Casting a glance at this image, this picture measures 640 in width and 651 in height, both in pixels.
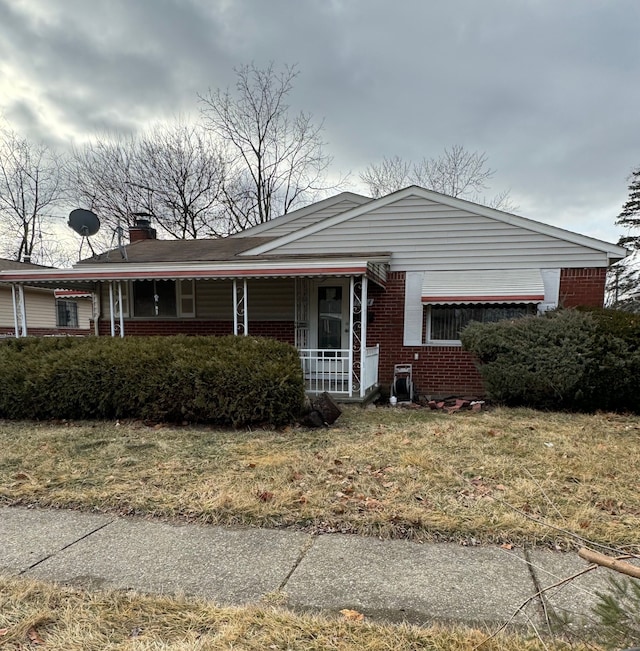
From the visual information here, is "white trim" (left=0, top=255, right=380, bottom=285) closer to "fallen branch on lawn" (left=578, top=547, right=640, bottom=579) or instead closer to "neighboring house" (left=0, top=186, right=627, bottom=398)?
"neighboring house" (left=0, top=186, right=627, bottom=398)

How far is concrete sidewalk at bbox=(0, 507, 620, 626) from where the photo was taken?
2.29 metres

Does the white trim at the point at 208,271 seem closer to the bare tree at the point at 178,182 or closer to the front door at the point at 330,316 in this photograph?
the front door at the point at 330,316

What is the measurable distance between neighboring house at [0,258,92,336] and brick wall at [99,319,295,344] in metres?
9.24

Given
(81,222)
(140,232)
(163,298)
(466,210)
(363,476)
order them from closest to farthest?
(363,476), (466,210), (163,298), (81,222), (140,232)

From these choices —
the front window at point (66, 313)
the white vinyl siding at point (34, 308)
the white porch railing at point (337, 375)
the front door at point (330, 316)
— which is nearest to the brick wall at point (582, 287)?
the white porch railing at point (337, 375)

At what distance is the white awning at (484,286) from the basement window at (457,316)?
0.42 meters

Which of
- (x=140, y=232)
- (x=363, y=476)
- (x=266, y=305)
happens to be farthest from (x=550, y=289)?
(x=140, y=232)

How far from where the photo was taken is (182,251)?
39.1 feet

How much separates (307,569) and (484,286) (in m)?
7.24

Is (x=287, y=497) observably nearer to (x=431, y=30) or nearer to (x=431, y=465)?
(x=431, y=465)

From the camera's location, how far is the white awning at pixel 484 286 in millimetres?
8141

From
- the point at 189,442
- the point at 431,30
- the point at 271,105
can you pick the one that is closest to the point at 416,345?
the point at 189,442

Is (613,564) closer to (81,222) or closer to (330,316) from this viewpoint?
(330,316)

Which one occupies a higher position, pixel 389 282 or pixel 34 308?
pixel 389 282
